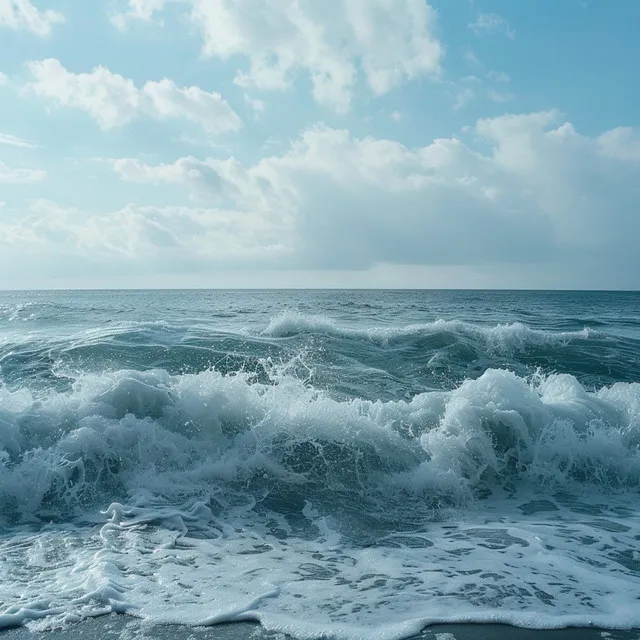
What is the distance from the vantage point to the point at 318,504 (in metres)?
6.35

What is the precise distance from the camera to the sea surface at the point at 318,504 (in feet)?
13.1

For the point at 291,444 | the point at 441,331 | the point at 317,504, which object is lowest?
the point at 317,504

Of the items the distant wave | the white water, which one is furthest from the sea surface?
the distant wave

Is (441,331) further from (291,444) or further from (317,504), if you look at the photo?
(317,504)

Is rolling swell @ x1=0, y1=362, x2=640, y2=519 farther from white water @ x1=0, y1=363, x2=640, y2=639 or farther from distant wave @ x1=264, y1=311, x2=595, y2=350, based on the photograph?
distant wave @ x1=264, y1=311, x2=595, y2=350

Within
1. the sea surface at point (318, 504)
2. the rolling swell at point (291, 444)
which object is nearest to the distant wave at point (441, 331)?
the sea surface at point (318, 504)

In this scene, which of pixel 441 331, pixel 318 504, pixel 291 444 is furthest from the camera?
pixel 441 331

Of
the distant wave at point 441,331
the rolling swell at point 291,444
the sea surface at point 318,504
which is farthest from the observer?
the distant wave at point 441,331

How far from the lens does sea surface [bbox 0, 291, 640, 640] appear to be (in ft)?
13.1

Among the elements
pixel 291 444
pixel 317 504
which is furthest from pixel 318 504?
pixel 291 444

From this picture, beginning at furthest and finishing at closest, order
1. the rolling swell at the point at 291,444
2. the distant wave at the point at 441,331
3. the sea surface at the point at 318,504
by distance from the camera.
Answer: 1. the distant wave at the point at 441,331
2. the rolling swell at the point at 291,444
3. the sea surface at the point at 318,504

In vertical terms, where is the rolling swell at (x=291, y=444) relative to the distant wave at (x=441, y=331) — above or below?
below

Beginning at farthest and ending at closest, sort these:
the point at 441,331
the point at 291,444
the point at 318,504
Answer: the point at 441,331 → the point at 291,444 → the point at 318,504

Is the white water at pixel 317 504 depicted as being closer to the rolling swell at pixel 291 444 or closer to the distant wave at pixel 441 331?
the rolling swell at pixel 291 444
